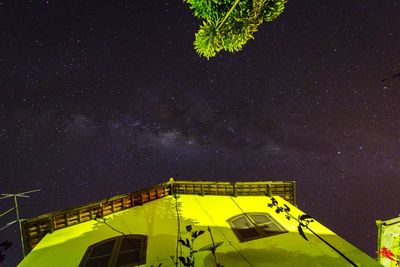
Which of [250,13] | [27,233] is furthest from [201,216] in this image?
[250,13]

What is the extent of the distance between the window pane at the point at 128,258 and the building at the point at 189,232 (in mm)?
31

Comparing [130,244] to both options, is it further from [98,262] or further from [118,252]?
[98,262]

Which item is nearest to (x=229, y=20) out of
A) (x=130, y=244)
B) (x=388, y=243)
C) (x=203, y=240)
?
(x=203, y=240)

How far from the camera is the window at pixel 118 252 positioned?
783 cm

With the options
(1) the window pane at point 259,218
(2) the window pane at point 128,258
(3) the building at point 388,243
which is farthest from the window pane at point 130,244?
(3) the building at point 388,243

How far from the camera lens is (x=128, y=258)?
7969 mm

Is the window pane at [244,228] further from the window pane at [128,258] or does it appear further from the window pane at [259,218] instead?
the window pane at [128,258]

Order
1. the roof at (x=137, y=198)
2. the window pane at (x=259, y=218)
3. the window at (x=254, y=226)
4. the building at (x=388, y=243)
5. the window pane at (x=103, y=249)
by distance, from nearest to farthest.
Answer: the window pane at (x=103, y=249) < the window at (x=254, y=226) < the roof at (x=137, y=198) < the window pane at (x=259, y=218) < the building at (x=388, y=243)

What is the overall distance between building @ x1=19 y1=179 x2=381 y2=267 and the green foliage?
17.2 feet

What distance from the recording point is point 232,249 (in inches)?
311

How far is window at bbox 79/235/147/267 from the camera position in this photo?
783 cm

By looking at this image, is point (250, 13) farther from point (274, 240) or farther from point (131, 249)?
point (131, 249)

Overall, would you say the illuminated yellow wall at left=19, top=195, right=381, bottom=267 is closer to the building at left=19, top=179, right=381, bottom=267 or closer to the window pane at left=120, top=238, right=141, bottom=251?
the building at left=19, top=179, right=381, bottom=267

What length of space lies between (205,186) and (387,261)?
9.42 meters
